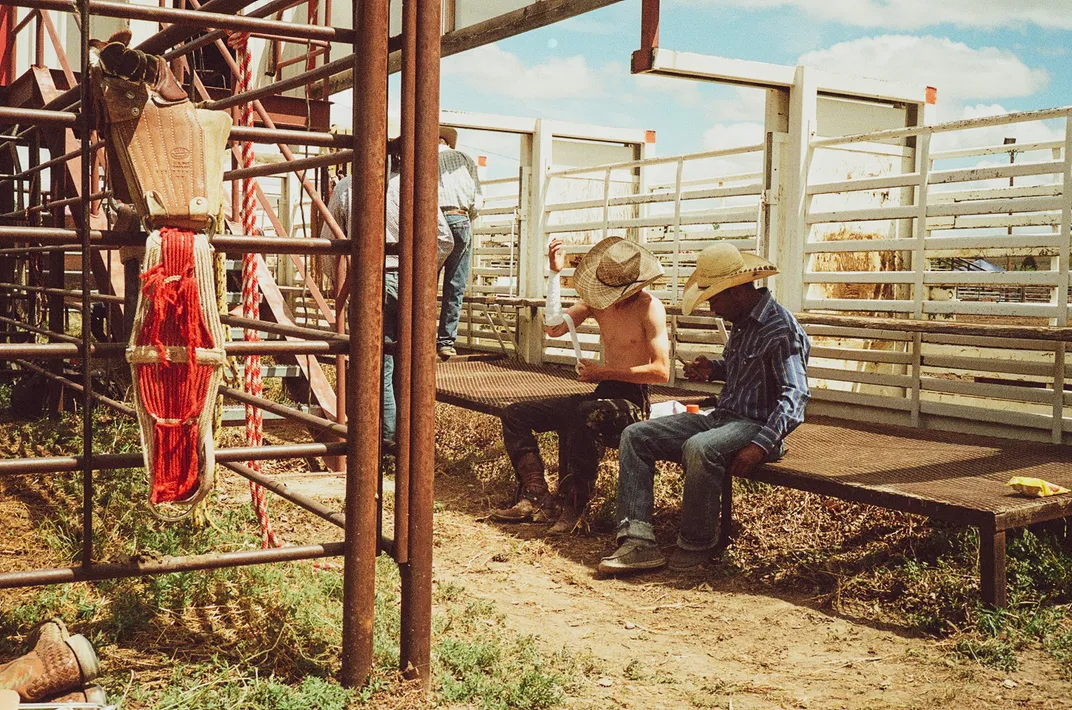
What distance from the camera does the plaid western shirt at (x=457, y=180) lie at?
7066mm

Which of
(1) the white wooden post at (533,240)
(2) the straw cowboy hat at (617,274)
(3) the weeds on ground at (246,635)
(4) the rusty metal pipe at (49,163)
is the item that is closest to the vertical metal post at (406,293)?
(3) the weeds on ground at (246,635)

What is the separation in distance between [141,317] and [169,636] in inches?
52.8

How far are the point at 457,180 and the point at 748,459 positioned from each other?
2.96m

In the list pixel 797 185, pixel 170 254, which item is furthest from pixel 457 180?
pixel 170 254

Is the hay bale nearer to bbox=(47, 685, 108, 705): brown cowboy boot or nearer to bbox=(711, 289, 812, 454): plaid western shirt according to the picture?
bbox=(711, 289, 812, 454): plaid western shirt

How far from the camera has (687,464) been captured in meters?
5.35

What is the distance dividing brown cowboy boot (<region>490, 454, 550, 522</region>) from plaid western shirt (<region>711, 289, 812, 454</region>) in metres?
1.35

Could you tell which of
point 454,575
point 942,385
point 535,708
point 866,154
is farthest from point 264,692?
point 866,154

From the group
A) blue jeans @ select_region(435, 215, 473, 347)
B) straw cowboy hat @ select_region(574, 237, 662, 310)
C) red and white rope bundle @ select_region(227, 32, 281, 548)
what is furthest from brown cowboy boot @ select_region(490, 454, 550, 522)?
red and white rope bundle @ select_region(227, 32, 281, 548)

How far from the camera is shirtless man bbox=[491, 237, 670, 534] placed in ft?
19.6

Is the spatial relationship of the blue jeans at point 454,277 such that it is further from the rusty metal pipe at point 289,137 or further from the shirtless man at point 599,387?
the rusty metal pipe at point 289,137

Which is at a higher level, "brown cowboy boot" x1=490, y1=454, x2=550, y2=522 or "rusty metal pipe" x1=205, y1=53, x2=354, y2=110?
"rusty metal pipe" x1=205, y1=53, x2=354, y2=110

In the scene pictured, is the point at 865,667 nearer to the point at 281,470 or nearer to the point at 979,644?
the point at 979,644

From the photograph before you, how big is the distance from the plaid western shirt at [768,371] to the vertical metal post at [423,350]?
97.0 inches
